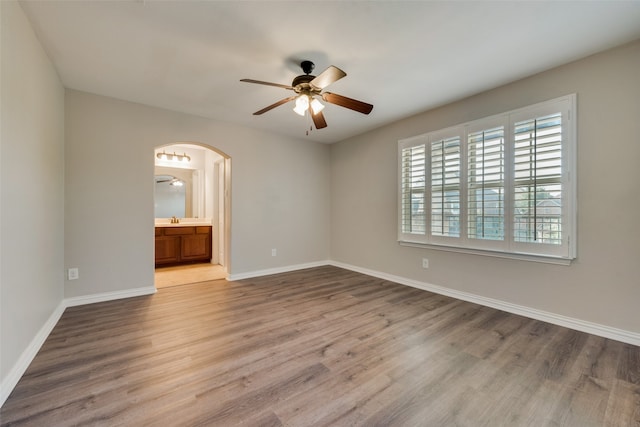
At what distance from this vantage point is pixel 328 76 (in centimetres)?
212

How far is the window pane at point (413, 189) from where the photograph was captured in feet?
12.5

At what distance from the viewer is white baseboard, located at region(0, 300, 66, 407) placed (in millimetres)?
1562

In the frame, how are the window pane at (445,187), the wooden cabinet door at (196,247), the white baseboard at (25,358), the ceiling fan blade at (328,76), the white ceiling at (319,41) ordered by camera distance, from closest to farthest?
the white baseboard at (25,358) → the white ceiling at (319,41) → the ceiling fan blade at (328,76) → the window pane at (445,187) → the wooden cabinet door at (196,247)

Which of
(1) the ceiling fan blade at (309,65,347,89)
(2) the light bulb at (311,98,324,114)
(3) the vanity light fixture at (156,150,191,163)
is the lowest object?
(2) the light bulb at (311,98,324,114)

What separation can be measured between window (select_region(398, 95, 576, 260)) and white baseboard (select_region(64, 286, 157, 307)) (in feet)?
12.6

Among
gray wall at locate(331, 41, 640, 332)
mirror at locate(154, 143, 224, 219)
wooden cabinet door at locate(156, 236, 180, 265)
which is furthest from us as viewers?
mirror at locate(154, 143, 224, 219)

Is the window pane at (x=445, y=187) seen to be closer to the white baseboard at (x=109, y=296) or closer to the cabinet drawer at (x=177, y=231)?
the white baseboard at (x=109, y=296)

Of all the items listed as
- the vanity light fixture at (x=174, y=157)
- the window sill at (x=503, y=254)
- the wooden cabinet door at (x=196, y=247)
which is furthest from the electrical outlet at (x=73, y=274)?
the window sill at (x=503, y=254)

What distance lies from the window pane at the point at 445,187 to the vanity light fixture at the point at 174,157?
5083 millimetres

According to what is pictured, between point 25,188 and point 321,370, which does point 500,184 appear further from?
point 25,188

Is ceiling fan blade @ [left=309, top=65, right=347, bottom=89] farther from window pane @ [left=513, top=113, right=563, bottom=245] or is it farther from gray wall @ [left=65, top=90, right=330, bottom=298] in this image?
gray wall @ [left=65, top=90, right=330, bottom=298]

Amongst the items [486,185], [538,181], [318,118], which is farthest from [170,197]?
[538,181]

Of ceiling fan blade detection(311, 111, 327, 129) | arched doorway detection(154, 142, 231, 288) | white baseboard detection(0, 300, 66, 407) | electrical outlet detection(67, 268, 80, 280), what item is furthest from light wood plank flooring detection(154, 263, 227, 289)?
ceiling fan blade detection(311, 111, 327, 129)

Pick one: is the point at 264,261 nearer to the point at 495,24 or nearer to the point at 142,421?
the point at 142,421
